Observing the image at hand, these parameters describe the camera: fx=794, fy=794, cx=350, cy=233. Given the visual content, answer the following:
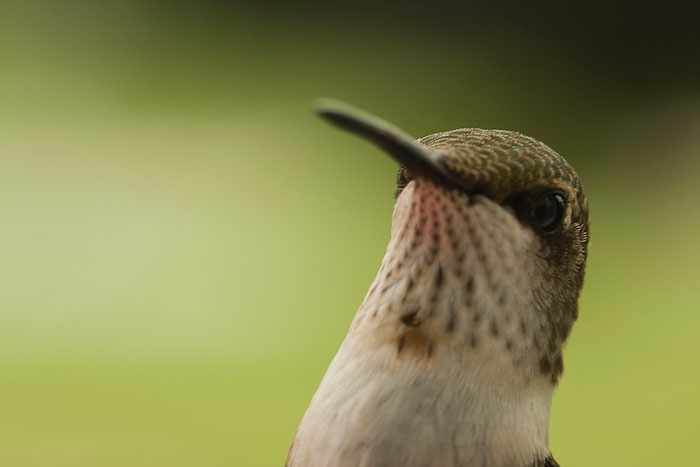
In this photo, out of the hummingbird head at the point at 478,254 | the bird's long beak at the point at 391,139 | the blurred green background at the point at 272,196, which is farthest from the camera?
the blurred green background at the point at 272,196

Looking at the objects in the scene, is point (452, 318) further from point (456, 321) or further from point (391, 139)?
point (391, 139)

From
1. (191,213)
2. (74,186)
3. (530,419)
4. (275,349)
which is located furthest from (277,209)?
(530,419)

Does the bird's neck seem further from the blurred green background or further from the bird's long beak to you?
the blurred green background

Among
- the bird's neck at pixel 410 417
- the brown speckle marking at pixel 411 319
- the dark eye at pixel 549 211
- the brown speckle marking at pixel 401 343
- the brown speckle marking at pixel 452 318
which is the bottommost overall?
the bird's neck at pixel 410 417

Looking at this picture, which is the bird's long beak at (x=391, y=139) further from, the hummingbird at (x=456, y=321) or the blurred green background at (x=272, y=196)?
the blurred green background at (x=272, y=196)

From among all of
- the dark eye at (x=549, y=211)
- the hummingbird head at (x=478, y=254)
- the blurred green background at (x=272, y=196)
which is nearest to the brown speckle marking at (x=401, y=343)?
the hummingbird head at (x=478, y=254)

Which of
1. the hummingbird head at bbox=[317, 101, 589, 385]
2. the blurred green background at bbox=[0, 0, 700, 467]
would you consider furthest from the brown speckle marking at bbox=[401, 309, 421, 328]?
the blurred green background at bbox=[0, 0, 700, 467]

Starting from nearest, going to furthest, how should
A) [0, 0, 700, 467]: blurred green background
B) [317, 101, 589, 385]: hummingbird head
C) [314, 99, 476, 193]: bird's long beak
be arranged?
[314, 99, 476, 193]: bird's long beak
[317, 101, 589, 385]: hummingbird head
[0, 0, 700, 467]: blurred green background
